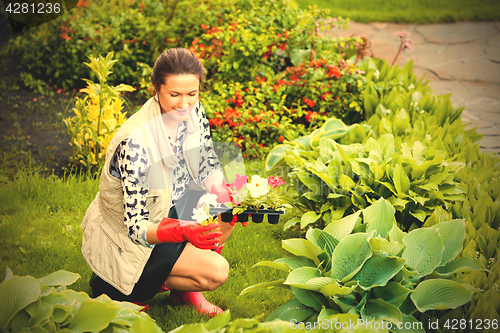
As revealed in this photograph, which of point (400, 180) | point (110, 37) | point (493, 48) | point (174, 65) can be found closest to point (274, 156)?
point (400, 180)

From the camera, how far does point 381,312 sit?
6.31 ft

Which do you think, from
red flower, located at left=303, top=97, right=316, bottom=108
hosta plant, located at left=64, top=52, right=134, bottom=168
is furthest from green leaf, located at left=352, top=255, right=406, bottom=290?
red flower, located at left=303, top=97, right=316, bottom=108

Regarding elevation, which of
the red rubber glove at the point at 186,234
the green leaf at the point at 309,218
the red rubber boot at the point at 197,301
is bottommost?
the red rubber boot at the point at 197,301

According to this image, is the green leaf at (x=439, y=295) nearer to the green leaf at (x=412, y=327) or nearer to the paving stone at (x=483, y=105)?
the green leaf at (x=412, y=327)

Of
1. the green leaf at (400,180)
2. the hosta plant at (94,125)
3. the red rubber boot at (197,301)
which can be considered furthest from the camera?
the hosta plant at (94,125)

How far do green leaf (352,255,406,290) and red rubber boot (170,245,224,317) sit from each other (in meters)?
0.87

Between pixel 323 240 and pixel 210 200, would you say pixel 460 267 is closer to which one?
pixel 323 240

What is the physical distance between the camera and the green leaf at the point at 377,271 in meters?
1.97

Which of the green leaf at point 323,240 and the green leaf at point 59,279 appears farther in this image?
the green leaf at point 323,240

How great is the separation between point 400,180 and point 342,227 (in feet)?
2.64

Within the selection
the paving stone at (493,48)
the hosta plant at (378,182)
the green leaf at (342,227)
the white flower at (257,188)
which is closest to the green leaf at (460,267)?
the green leaf at (342,227)

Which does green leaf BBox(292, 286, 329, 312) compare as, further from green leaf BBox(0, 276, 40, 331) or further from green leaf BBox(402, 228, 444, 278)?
green leaf BBox(0, 276, 40, 331)

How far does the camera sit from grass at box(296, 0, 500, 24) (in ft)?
27.8

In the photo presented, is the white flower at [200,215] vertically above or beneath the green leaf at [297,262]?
above
